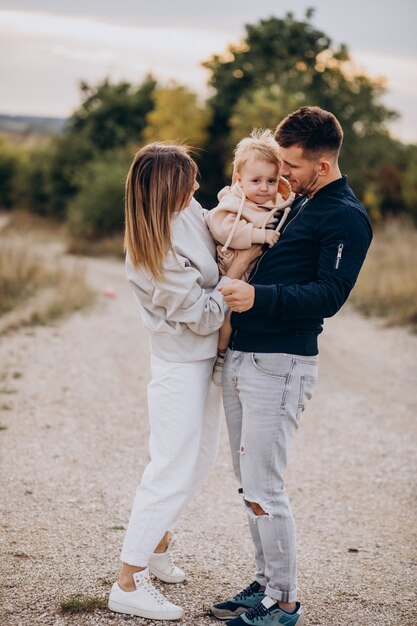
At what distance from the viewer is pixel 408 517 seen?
16.5 feet

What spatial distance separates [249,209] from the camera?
3.15 m

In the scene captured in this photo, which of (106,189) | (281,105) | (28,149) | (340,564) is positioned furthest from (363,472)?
(28,149)

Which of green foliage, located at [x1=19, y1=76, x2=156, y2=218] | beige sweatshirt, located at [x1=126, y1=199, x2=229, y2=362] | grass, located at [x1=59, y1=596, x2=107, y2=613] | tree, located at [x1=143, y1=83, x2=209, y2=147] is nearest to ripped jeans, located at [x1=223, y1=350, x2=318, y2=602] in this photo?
beige sweatshirt, located at [x1=126, y1=199, x2=229, y2=362]

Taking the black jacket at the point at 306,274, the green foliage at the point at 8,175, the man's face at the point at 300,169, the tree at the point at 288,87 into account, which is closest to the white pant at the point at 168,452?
the black jacket at the point at 306,274

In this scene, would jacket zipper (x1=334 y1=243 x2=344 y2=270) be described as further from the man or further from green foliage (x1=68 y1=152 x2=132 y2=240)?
green foliage (x1=68 y1=152 x2=132 y2=240)

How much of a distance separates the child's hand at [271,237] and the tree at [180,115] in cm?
2253

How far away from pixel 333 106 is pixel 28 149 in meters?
18.4

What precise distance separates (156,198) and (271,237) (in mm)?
493

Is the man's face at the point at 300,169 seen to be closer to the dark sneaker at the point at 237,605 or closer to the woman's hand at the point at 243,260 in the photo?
the woman's hand at the point at 243,260

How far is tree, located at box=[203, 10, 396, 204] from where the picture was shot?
23.6 m

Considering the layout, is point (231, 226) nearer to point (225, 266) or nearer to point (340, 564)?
point (225, 266)

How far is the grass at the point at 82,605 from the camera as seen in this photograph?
130 inches

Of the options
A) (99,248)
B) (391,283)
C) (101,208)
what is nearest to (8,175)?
(101,208)

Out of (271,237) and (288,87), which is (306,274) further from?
(288,87)
